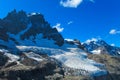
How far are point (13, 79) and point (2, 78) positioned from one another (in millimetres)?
6829

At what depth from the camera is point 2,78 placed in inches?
7869

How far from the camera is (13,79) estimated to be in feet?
655
